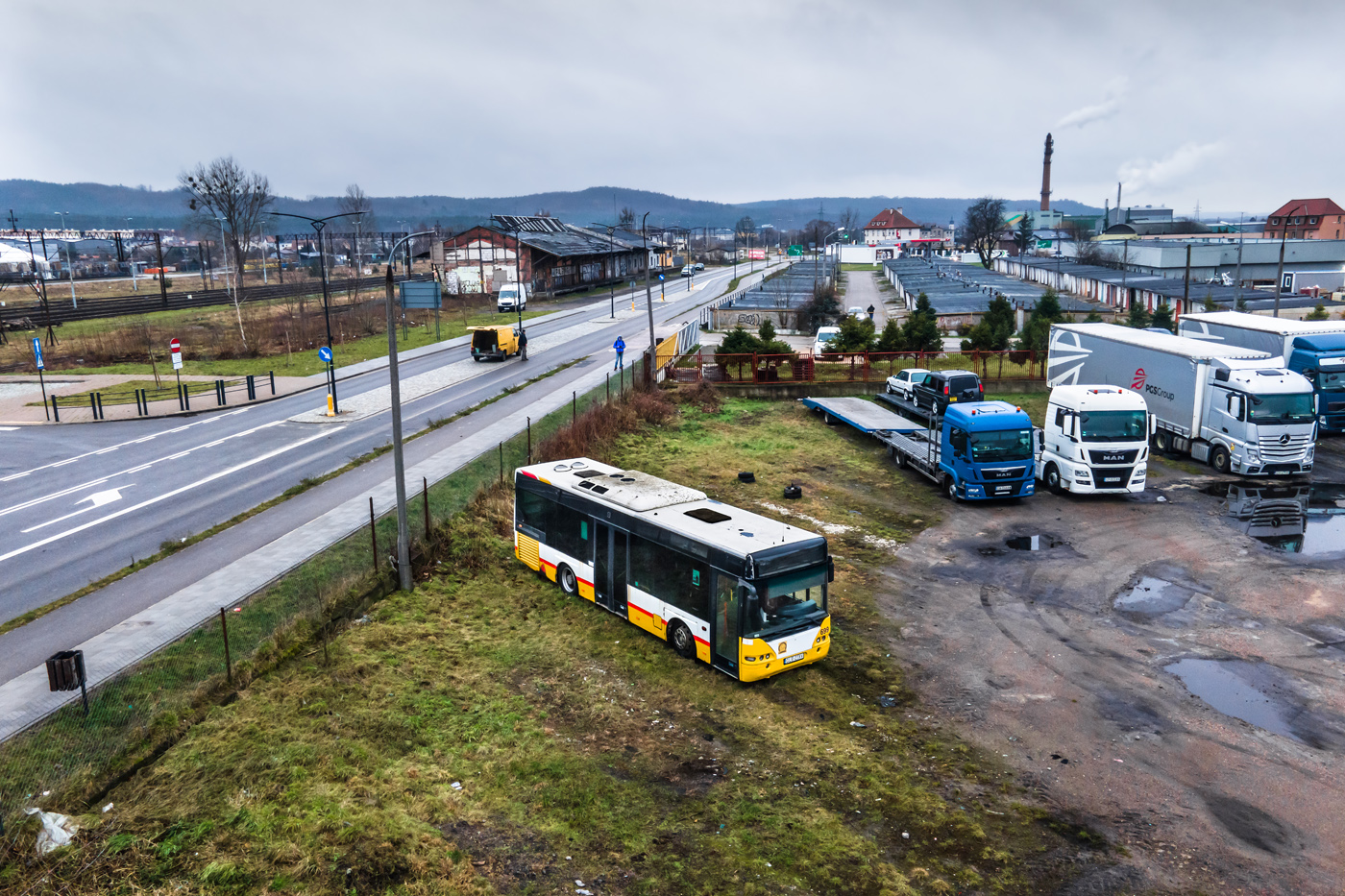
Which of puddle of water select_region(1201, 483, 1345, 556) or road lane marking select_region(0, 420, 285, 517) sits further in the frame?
road lane marking select_region(0, 420, 285, 517)

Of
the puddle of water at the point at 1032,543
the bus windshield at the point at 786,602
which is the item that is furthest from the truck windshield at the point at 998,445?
the bus windshield at the point at 786,602

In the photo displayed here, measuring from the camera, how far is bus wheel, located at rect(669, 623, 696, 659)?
619 inches

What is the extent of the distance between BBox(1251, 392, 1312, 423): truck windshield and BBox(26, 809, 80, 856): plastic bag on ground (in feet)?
103

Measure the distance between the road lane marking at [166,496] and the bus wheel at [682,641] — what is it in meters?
15.4

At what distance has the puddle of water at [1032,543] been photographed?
74.7 ft

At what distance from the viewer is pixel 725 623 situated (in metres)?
14.8

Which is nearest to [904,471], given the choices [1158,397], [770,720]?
[1158,397]

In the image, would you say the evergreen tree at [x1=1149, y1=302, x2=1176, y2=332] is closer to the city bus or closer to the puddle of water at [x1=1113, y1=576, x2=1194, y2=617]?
the puddle of water at [x1=1113, y1=576, x2=1194, y2=617]

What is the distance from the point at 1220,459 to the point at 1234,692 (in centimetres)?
1727

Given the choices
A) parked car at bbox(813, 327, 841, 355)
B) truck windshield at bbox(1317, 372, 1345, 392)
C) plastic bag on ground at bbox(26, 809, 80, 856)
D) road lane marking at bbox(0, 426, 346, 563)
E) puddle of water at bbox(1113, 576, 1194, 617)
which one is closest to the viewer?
plastic bag on ground at bbox(26, 809, 80, 856)

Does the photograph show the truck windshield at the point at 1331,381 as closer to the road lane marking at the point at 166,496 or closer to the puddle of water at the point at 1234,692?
the puddle of water at the point at 1234,692

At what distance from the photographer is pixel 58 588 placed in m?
18.1

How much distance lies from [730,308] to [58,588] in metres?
60.4

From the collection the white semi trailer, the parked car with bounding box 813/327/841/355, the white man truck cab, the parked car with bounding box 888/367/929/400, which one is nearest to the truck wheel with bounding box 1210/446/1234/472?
the white semi trailer
